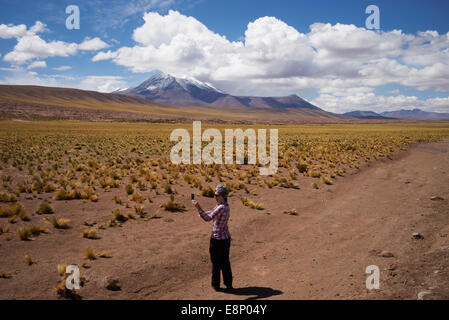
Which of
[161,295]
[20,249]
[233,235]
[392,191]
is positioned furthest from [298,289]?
[392,191]

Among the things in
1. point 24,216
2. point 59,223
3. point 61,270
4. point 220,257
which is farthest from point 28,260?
point 220,257

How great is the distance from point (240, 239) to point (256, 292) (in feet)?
10.3

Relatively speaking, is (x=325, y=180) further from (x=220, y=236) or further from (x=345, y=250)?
(x=220, y=236)

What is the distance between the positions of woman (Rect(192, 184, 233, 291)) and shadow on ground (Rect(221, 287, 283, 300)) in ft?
0.67

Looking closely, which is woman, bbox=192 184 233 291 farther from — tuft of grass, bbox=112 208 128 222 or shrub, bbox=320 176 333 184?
shrub, bbox=320 176 333 184

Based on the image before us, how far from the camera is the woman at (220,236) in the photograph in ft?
17.9

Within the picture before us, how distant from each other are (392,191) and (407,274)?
10.2m

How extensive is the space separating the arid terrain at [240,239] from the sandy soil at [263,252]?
0.09 feet

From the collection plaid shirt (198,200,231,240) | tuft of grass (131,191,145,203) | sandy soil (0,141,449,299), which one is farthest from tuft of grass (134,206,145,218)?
plaid shirt (198,200,231,240)

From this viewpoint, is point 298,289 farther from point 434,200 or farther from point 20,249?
point 434,200

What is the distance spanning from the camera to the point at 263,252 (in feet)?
26.2

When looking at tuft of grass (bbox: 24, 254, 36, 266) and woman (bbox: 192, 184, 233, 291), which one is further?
tuft of grass (bbox: 24, 254, 36, 266)

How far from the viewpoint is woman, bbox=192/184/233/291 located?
5.45 metres
